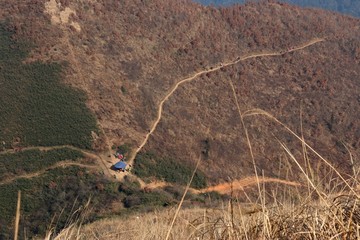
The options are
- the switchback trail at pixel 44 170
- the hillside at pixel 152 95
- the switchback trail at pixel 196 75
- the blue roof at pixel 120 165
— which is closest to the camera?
the switchback trail at pixel 44 170

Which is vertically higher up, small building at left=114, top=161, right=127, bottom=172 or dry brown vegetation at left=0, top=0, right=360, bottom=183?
dry brown vegetation at left=0, top=0, right=360, bottom=183

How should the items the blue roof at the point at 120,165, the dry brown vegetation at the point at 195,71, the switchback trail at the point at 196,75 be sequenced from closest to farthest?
the blue roof at the point at 120,165 < the switchback trail at the point at 196,75 < the dry brown vegetation at the point at 195,71

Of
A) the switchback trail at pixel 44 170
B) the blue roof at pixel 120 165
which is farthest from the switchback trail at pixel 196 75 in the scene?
the switchback trail at pixel 44 170

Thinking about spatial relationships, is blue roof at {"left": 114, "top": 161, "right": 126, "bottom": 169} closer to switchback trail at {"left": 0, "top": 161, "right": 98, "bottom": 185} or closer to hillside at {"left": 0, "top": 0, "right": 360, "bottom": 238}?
hillside at {"left": 0, "top": 0, "right": 360, "bottom": 238}

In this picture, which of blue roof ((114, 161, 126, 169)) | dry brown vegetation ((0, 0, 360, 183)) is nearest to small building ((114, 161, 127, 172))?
blue roof ((114, 161, 126, 169))

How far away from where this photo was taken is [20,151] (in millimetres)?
25219

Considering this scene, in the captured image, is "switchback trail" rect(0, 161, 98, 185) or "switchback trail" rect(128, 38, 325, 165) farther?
"switchback trail" rect(128, 38, 325, 165)

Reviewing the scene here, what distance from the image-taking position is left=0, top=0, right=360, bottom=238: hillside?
82.2 feet

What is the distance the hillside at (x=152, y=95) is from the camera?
2506 cm

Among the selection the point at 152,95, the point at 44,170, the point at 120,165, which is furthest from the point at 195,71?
the point at 44,170

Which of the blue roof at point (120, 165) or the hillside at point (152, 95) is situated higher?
the hillside at point (152, 95)

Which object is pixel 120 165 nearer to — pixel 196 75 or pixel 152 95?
pixel 152 95

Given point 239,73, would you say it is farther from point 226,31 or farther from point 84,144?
point 84,144

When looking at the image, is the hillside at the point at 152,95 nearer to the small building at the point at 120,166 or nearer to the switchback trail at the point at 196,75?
the switchback trail at the point at 196,75
